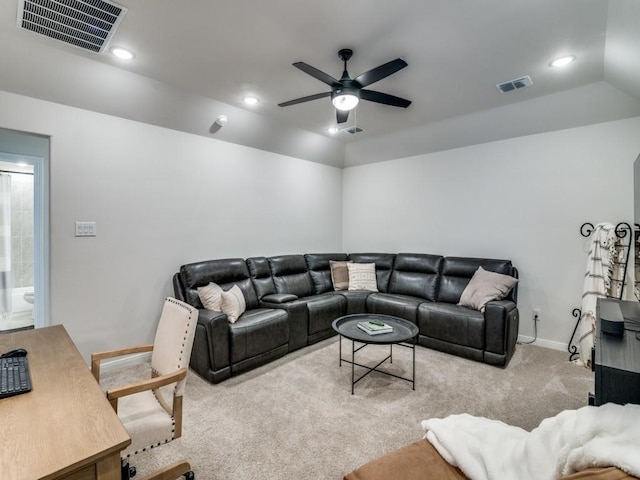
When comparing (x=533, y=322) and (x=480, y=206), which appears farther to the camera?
(x=480, y=206)

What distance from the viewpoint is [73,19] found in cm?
206

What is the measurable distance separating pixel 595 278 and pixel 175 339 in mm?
3974

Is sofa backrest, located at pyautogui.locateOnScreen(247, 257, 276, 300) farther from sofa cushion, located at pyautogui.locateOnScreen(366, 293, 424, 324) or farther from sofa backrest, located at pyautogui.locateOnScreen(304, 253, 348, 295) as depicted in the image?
sofa cushion, located at pyautogui.locateOnScreen(366, 293, 424, 324)

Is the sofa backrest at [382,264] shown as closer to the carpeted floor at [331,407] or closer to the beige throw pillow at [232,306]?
the carpeted floor at [331,407]

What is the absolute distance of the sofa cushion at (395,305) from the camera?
3.82m

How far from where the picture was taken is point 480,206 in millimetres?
4242

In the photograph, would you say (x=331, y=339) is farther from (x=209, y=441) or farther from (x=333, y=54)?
(x=333, y=54)

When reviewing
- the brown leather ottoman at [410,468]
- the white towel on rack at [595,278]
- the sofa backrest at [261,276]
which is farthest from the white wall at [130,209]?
the white towel on rack at [595,278]

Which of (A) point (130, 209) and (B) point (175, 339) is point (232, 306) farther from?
(A) point (130, 209)

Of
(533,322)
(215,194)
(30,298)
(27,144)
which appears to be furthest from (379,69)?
(30,298)

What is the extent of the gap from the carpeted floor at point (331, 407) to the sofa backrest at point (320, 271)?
1.26m

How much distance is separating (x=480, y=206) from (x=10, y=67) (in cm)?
500

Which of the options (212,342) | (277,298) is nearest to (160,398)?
(212,342)

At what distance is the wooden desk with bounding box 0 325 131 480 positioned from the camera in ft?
2.93
